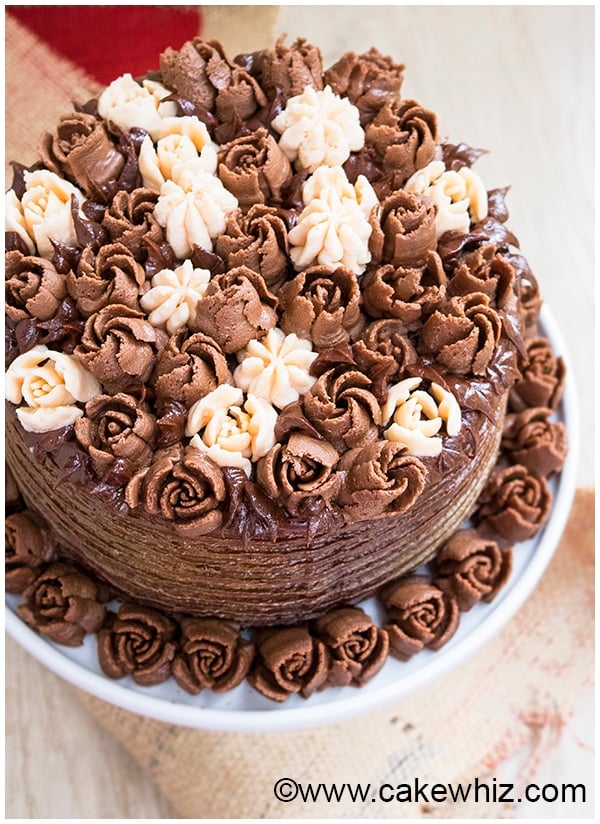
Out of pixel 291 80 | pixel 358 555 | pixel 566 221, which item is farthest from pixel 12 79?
pixel 358 555

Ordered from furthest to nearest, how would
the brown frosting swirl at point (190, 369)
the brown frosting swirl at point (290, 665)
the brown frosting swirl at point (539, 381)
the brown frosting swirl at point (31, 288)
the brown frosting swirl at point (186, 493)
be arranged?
the brown frosting swirl at point (539, 381) < the brown frosting swirl at point (290, 665) < the brown frosting swirl at point (31, 288) < the brown frosting swirl at point (190, 369) < the brown frosting swirl at point (186, 493)

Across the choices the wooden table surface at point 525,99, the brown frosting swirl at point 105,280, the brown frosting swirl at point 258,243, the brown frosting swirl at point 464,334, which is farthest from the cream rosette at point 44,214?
the wooden table surface at point 525,99

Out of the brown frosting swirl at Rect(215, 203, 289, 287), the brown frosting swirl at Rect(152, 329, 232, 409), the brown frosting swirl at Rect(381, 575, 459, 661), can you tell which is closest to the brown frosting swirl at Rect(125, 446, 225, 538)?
the brown frosting swirl at Rect(152, 329, 232, 409)

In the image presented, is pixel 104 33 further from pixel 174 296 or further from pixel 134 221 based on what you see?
pixel 174 296

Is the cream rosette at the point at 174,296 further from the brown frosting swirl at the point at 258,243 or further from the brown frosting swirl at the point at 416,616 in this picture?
the brown frosting swirl at the point at 416,616

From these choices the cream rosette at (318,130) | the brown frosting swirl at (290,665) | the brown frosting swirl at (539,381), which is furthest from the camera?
the brown frosting swirl at (539,381)

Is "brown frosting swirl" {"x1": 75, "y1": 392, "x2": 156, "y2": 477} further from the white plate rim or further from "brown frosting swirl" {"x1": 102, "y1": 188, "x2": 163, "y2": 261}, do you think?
the white plate rim
